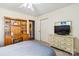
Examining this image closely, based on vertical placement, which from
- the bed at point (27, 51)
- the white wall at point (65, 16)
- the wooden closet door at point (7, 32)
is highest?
the white wall at point (65, 16)

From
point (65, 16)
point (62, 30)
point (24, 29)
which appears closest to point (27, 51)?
point (24, 29)

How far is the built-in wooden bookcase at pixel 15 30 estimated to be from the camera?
1432 mm

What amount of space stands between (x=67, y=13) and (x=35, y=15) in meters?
0.68

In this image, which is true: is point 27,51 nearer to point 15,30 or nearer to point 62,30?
point 15,30

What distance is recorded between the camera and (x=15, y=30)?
1505 millimetres

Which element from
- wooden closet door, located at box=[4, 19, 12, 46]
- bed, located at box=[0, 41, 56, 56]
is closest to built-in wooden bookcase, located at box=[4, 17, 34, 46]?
wooden closet door, located at box=[4, 19, 12, 46]

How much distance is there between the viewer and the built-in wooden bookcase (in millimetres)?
1432

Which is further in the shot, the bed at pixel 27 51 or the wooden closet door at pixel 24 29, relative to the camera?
the wooden closet door at pixel 24 29

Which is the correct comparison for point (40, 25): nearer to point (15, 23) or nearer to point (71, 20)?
point (15, 23)

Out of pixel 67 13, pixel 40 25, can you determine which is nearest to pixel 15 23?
pixel 40 25

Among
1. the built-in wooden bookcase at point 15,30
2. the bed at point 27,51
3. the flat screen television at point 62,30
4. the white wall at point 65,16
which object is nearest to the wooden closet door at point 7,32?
the built-in wooden bookcase at point 15,30

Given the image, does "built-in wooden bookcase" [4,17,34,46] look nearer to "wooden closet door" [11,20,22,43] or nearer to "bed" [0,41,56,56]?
"wooden closet door" [11,20,22,43]

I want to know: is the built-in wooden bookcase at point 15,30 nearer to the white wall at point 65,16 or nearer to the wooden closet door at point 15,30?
the wooden closet door at point 15,30

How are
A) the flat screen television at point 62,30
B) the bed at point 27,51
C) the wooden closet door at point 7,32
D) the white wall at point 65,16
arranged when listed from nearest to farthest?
the bed at point 27,51, the wooden closet door at point 7,32, the white wall at point 65,16, the flat screen television at point 62,30
